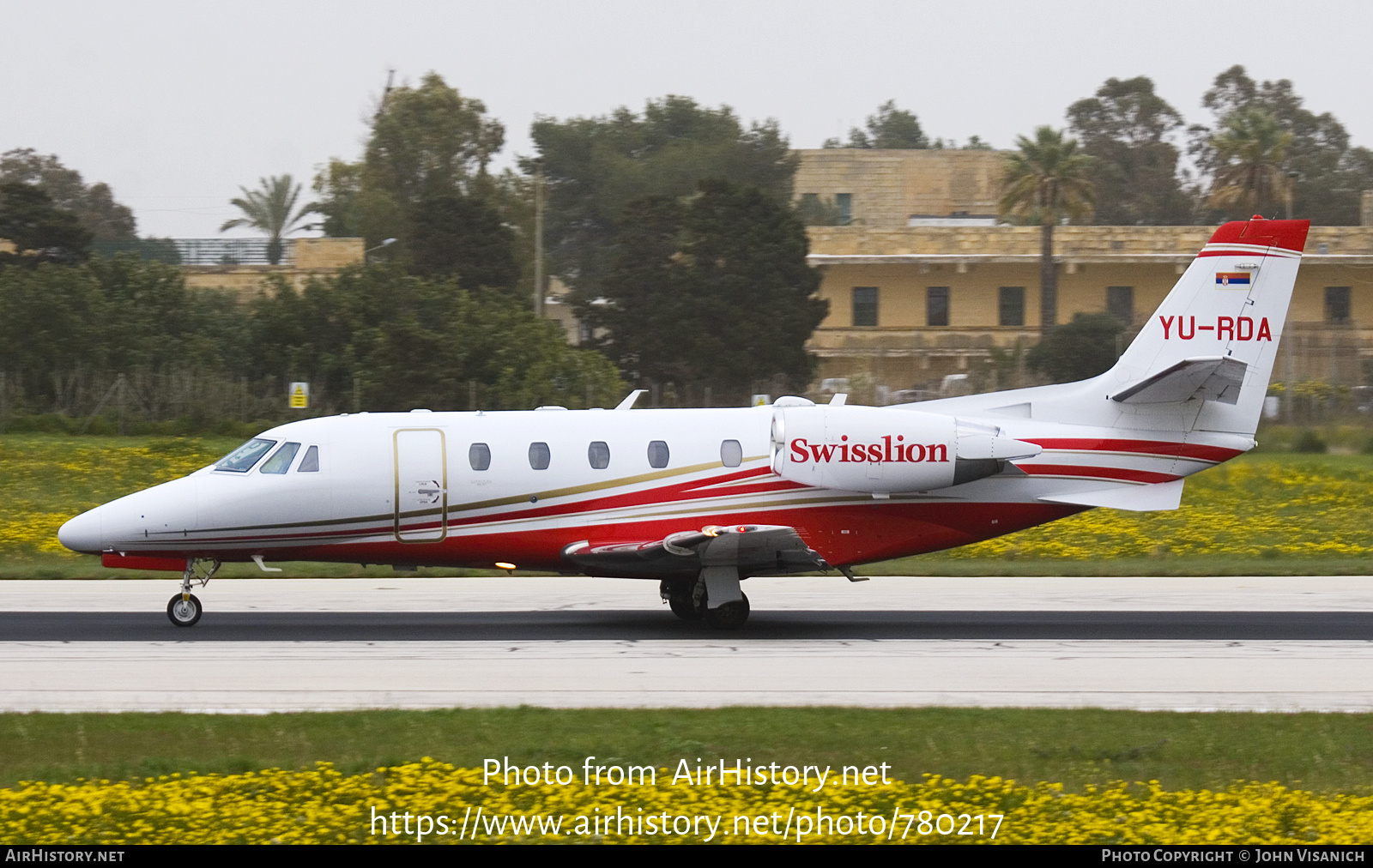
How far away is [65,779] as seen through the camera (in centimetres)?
1049

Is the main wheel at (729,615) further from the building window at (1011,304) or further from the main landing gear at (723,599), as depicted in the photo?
the building window at (1011,304)

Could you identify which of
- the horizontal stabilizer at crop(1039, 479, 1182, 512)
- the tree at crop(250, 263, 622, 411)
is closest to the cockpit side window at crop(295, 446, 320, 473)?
the horizontal stabilizer at crop(1039, 479, 1182, 512)

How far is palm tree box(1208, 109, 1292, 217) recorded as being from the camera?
69.8m

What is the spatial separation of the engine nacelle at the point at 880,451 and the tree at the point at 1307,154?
65.0 meters

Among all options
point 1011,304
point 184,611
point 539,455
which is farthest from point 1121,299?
point 184,611

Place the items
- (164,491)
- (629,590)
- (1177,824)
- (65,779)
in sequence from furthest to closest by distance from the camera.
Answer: (629,590)
(164,491)
(65,779)
(1177,824)

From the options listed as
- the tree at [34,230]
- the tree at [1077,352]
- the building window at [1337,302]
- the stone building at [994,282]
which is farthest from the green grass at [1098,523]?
the building window at [1337,302]

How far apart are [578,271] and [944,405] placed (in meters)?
63.6

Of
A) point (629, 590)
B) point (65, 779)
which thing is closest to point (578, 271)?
point (629, 590)

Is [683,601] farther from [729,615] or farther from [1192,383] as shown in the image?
[1192,383]

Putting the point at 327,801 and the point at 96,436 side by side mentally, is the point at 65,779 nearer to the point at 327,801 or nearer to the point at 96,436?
the point at 327,801

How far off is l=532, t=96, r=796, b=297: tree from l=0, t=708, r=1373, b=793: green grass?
6390 cm

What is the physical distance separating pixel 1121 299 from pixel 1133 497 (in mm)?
45066

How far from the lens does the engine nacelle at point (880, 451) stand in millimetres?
18094
